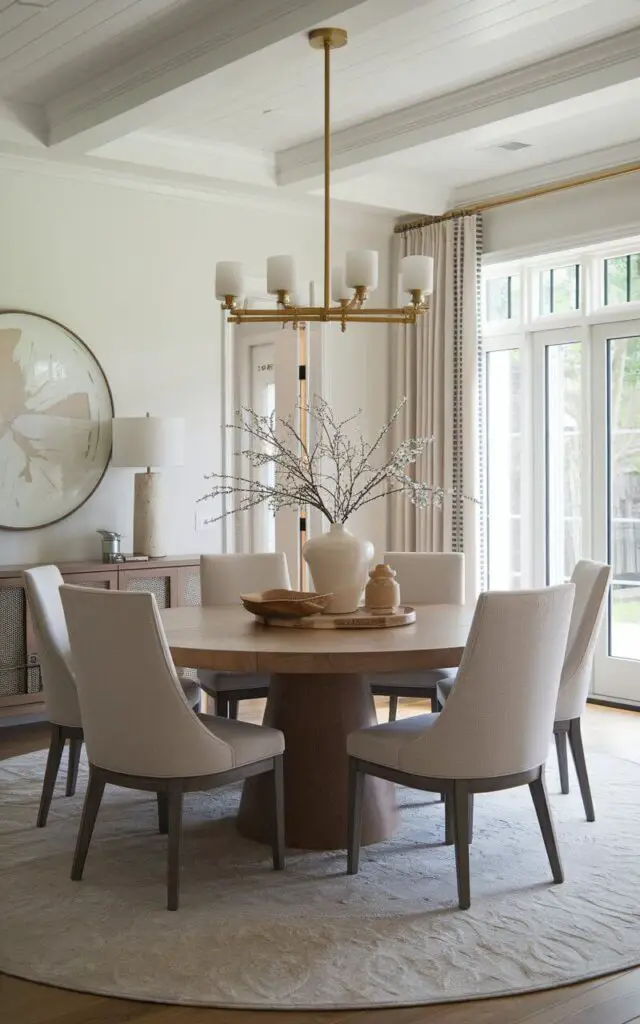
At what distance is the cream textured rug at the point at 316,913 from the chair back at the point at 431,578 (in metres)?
1.00

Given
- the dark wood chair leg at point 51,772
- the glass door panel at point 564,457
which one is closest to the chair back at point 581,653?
the dark wood chair leg at point 51,772

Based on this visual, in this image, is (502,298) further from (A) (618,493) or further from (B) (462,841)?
(B) (462,841)

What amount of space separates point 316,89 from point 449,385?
2.12 metres

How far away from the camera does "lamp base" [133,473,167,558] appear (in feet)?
18.4

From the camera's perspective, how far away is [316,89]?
15.9 feet

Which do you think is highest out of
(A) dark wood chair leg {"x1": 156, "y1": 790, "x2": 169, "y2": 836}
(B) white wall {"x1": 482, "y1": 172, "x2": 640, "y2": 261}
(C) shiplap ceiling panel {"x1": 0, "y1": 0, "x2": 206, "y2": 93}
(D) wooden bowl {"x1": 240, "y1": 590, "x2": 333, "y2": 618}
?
(C) shiplap ceiling panel {"x1": 0, "y1": 0, "x2": 206, "y2": 93}

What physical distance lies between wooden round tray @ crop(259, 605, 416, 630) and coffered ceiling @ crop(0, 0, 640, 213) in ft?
6.65

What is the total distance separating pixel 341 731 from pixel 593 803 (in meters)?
1.08

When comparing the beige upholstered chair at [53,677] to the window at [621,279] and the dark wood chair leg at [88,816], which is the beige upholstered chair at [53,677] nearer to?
the dark wood chair leg at [88,816]

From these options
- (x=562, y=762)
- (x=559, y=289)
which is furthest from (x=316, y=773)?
(x=559, y=289)

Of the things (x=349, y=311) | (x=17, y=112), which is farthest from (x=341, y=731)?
(x=17, y=112)

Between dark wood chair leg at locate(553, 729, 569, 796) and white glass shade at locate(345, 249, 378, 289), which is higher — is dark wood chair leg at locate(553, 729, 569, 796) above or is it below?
below

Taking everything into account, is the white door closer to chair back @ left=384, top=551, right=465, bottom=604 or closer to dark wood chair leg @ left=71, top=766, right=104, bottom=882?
chair back @ left=384, top=551, right=465, bottom=604

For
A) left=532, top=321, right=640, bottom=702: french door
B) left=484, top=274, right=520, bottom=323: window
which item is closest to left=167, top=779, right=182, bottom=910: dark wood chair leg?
left=532, top=321, right=640, bottom=702: french door
